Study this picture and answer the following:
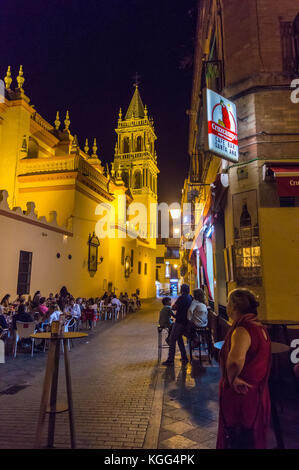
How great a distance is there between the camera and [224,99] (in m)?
6.76

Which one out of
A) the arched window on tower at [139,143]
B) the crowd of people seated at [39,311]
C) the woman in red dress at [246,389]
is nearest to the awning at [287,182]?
the woman in red dress at [246,389]

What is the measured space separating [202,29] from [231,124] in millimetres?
6864

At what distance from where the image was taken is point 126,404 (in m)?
4.70

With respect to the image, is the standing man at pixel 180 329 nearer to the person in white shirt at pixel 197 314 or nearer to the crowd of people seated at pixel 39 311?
the person in white shirt at pixel 197 314

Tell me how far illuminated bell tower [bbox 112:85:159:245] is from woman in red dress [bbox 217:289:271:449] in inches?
1493

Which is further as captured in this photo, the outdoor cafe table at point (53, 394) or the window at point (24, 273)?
the window at point (24, 273)

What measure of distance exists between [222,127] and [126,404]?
18.9 feet

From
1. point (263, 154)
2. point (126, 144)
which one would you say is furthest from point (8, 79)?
point (126, 144)

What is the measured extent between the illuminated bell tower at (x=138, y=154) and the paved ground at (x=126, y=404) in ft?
110

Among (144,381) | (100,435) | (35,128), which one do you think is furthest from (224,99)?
(35,128)

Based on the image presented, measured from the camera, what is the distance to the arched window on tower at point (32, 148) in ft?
66.2

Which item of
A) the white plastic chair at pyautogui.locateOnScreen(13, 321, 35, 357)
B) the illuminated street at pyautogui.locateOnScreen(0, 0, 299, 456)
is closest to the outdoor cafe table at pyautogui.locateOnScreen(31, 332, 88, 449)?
the illuminated street at pyautogui.locateOnScreen(0, 0, 299, 456)

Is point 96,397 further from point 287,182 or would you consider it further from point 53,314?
point 287,182
